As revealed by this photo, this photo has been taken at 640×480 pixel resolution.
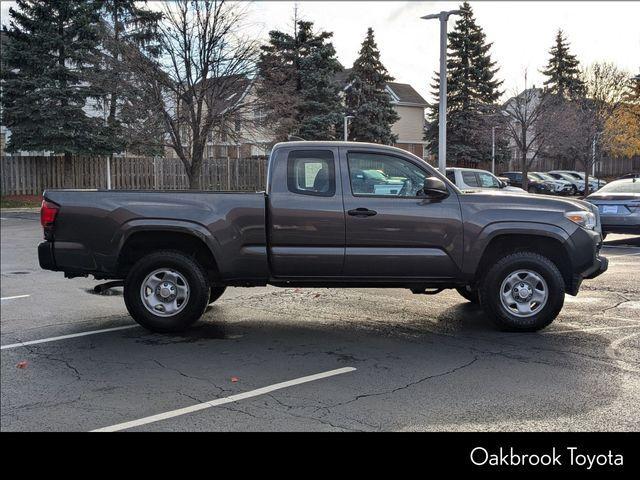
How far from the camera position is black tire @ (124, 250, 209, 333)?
22.3ft

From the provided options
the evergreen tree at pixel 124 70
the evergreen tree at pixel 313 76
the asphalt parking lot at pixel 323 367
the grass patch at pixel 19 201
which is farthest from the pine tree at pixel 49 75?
the asphalt parking lot at pixel 323 367

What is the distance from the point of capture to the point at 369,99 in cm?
4203

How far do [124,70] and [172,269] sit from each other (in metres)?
19.9

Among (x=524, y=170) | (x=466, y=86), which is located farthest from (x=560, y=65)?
(x=524, y=170)

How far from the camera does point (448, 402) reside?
4.68 meters

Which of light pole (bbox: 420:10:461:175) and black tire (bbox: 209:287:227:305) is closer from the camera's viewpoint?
black tire (bbox: 209:287:227:305)

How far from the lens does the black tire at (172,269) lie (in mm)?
6801

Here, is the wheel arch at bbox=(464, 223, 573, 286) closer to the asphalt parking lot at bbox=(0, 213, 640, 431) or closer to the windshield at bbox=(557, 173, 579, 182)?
the asphalt parking lot at bbox=(0, 213, 640, 431)

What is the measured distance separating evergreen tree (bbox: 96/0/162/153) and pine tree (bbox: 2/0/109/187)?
1.15 meters

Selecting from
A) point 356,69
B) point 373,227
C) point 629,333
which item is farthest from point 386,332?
point 356,69

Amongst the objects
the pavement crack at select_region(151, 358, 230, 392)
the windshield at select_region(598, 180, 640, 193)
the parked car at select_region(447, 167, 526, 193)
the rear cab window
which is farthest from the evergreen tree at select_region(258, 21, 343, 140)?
the pavement crack at select_region(151, 358, 230, 392)

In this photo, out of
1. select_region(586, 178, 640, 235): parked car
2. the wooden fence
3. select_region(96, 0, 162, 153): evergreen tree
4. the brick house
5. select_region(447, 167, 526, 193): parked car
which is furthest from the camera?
the brick house

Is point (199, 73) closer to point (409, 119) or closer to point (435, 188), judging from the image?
point (435, 188)
